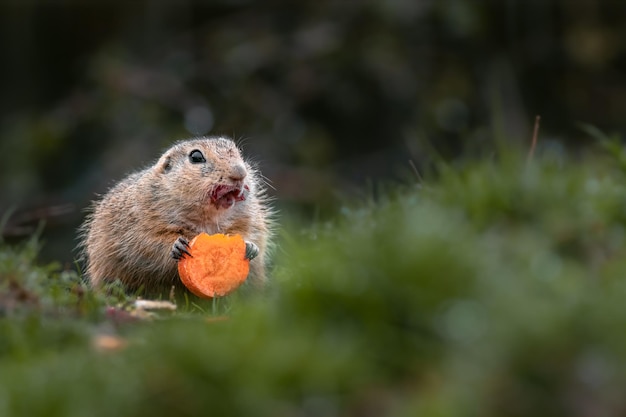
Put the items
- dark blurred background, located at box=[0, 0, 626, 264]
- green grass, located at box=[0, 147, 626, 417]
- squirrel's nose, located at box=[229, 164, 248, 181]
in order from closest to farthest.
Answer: green grass, located at box=[0, 147, 626, 417], squirrel's nose, located at box=[229, 164, 248, 181], dark blurred background, located at box=[0, 0, 626, 264]

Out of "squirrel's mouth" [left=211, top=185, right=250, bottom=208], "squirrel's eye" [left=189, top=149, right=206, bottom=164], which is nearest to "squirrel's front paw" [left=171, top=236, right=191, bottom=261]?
"squirrel's mouth" [left=211, top=185, right=250, bottom=208]

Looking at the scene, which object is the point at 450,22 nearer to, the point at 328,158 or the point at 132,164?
the point at 328,158

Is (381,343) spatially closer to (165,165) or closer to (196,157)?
(196,157)

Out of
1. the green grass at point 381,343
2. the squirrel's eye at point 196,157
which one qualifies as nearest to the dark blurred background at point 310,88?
the squirrel's eye at point 196,157

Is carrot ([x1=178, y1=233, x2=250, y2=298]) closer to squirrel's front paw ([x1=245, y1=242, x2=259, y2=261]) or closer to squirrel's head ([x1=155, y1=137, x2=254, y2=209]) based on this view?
squirrel's front paw ([x1=245, y1=242, x2=259, y2=261])

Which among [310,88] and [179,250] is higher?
[310,88]

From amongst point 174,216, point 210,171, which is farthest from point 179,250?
point 210,171

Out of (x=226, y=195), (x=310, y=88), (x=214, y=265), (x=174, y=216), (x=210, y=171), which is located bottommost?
(x=214, y=265)
